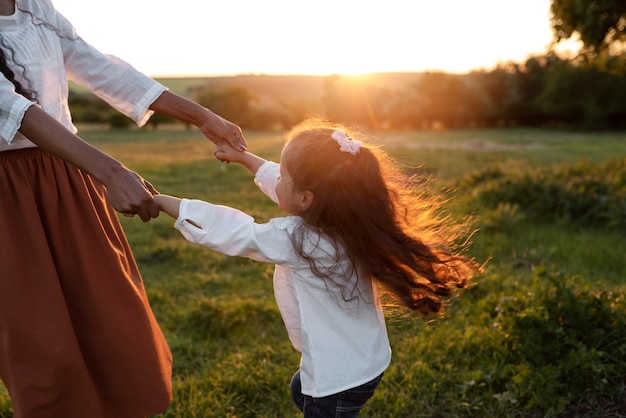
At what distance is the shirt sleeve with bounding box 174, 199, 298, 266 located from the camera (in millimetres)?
1968

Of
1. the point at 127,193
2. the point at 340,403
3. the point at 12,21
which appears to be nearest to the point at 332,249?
the point at 340,403

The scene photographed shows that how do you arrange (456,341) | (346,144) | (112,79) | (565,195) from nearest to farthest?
(346,144)
(112,79)
(456,341)
(565,195)

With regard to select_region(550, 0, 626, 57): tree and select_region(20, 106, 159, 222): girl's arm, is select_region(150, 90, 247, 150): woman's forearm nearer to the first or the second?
select_region(20, 106, 159, 222): girl's arm

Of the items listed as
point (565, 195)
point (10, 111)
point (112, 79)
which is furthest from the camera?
point (565, 195)

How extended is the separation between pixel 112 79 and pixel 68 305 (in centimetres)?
92

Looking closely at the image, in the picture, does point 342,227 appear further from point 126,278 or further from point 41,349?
point 41,349

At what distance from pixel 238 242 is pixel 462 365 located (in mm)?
2171

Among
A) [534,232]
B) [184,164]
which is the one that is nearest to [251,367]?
[534,232]

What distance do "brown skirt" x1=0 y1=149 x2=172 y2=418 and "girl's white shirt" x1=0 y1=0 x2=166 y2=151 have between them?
200 mm

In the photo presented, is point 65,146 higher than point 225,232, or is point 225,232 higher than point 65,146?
point 65,146

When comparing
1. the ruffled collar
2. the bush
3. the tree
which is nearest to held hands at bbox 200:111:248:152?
the ruffled collar

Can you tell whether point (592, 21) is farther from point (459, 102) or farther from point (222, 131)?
point (459, 102)

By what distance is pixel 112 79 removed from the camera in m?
2.43

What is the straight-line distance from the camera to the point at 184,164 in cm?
1377
